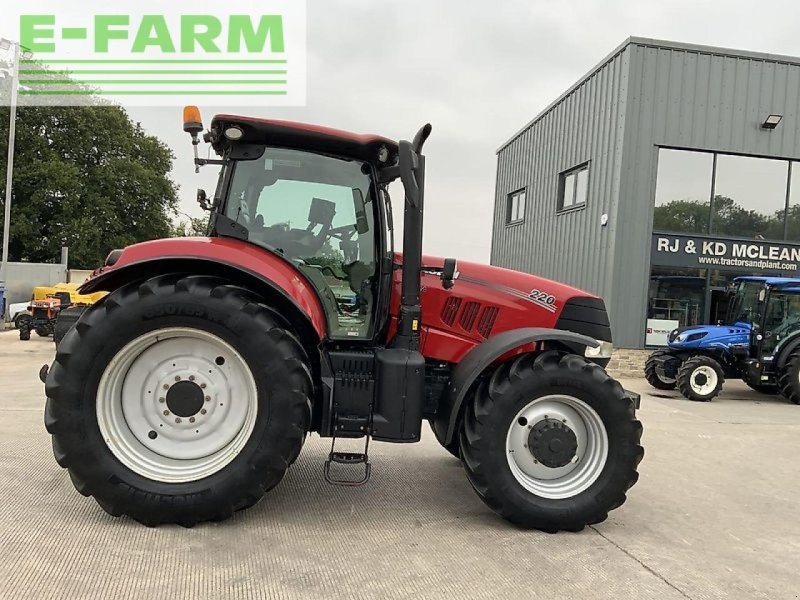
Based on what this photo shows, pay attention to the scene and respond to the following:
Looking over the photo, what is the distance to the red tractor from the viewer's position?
3305mm

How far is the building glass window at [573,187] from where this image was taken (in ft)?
45.0

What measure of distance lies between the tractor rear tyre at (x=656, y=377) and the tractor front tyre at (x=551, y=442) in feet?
25.7

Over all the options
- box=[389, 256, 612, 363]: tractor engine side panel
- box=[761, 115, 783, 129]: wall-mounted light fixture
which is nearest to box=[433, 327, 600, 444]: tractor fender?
box=[389, 256, 612, 363]: tractor engine side panel

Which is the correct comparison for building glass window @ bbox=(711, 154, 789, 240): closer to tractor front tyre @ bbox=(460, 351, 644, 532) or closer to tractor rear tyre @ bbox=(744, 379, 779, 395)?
tractor rear tyre @ bbox=(744, 379, 779, 395)

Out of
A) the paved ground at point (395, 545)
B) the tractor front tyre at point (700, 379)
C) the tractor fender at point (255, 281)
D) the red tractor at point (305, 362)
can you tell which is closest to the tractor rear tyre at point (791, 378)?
the tractor front tyre at point (700, 379)

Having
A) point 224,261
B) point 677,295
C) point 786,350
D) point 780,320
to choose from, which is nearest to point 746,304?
point 780,320

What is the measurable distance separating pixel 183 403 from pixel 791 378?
9792mm

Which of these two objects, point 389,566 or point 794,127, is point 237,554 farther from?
point 794,127

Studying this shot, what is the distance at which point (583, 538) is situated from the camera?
11.5 feet

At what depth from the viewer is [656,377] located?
10.8 m

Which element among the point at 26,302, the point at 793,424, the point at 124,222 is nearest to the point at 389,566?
the point at 793,424

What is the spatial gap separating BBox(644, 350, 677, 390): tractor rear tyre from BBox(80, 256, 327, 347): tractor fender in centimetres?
878

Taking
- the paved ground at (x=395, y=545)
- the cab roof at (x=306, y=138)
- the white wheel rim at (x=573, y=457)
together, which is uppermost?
the cab roof at (x=306, y=138)

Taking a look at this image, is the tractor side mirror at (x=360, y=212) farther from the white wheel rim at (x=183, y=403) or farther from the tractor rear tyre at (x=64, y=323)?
the tractor rear tyre at (x=64, y=323)
